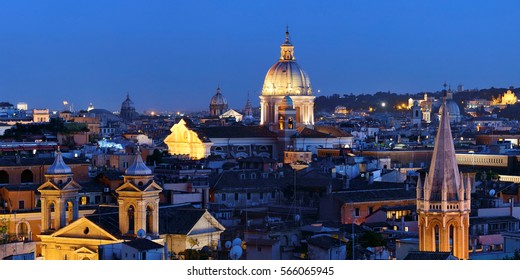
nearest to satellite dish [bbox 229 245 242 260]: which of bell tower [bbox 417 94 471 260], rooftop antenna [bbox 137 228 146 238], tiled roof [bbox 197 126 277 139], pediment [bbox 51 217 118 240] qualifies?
rooftop antenna [bbox 137 228 146 238]

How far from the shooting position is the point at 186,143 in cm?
3972

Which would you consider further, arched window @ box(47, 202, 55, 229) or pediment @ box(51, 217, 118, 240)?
arched window @ box(47, 202, 55, 229)

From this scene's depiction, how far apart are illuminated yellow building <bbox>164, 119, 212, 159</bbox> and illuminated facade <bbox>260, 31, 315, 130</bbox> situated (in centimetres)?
525

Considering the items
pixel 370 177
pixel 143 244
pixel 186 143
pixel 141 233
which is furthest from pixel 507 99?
pixel 143 244

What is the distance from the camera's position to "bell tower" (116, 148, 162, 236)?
14.1m

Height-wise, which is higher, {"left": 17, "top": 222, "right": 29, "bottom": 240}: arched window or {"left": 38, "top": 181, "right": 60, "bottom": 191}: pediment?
{"left": 38, "top": 181, "right": 60, "bottom": 191}: pediment

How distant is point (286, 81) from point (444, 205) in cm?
3066

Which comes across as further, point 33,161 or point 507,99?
point 507,99

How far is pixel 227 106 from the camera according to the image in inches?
2822

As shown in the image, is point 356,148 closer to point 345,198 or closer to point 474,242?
point 345,198

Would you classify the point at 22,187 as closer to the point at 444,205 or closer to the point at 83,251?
the point at 83,251

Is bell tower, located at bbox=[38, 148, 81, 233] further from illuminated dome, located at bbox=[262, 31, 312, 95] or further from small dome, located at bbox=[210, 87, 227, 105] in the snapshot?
small dome, located at bbox=[210, 87, 227, 105]

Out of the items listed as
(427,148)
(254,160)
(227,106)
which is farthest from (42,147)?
(227,106)
